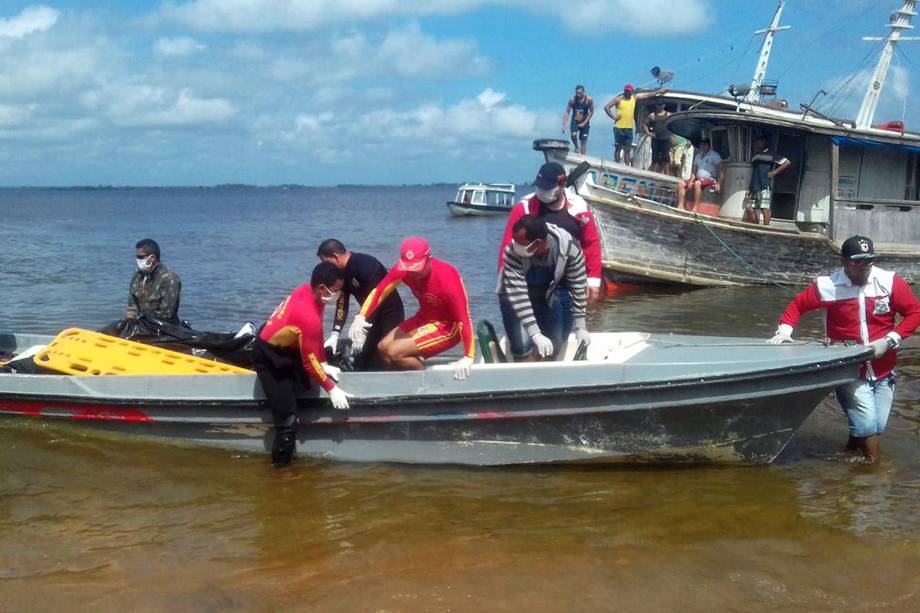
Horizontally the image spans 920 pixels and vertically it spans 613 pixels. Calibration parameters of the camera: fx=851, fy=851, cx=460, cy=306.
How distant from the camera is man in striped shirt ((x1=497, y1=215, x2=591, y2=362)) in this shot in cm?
591

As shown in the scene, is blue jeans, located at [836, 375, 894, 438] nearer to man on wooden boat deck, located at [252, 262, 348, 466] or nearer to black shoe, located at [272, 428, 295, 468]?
man on wooden boat deck, located at [252, 262, 348, 466]

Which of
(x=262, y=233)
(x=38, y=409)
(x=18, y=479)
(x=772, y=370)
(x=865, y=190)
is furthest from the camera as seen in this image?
(x=262, y=233)

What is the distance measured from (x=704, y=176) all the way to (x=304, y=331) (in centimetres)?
1275

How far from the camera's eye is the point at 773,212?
16.9 m

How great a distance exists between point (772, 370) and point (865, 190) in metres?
12.8

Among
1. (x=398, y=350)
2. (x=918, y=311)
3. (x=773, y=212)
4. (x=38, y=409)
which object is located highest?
(x=773, y=212)

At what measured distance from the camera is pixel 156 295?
8.23 m

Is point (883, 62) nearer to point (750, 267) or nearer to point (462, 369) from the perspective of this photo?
point (750, 267)

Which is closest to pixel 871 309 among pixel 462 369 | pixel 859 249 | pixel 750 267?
pixel 859 249

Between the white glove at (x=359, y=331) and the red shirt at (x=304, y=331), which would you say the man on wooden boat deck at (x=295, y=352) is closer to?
the red shirt at (x=304, y=331)

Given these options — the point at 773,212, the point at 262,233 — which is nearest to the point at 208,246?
the point at 262,233

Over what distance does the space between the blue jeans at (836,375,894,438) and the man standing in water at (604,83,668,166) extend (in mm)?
12571

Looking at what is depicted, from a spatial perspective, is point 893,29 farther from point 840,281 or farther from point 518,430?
point 518,430

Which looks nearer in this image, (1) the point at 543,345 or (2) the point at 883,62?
(1) the point at 543,345
